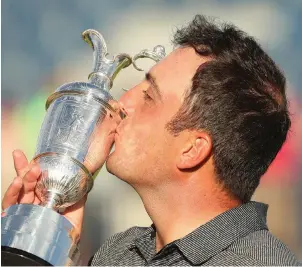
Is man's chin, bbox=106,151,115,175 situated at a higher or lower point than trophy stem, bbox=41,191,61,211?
higher

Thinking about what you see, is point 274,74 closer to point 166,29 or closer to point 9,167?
point 9,167

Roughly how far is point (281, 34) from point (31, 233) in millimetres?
4390

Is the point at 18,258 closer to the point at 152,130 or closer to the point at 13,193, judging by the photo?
the point at 13,193

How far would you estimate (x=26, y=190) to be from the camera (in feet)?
5.99

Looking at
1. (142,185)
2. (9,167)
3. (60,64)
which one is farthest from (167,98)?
(60,64)

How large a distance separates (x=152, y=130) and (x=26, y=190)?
0.32m

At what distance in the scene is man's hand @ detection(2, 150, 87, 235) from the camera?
177 cm

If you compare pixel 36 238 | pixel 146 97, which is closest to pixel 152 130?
pixel 146 97

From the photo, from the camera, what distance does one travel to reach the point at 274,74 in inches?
72.7

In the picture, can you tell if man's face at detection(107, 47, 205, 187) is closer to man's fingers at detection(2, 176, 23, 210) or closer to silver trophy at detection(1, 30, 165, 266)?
silver trophy at detection(1, 30, 165, 266)

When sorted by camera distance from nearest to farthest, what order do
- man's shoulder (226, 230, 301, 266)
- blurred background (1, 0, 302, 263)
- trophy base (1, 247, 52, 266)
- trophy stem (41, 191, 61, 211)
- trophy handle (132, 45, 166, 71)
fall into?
trophy base (1, 247, 52, 266) < man's shoulder (226, 230, 301, 266) < trophy stem (41, 191, 61, 211) < trophy handle (132, 45, 166, 71) < blurred background (1, 0, 302, 263)

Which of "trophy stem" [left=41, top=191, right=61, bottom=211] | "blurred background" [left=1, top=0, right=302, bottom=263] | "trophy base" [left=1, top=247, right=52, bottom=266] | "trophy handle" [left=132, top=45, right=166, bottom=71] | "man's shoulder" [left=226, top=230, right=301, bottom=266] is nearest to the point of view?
"trophy base" [left=1, top=247, right=52, bottom=266]

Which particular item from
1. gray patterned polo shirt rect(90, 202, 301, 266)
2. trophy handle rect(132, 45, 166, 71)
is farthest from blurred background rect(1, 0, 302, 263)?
gray patterned polo shirt rect(90, 202, 301, 266)

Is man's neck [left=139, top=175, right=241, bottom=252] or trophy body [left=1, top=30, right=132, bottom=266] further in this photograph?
man's neck [left=139, top=175, right=241, bottom=252]
